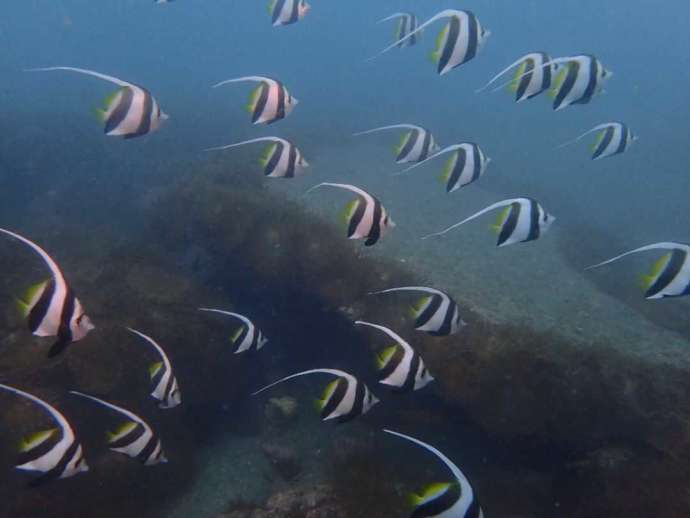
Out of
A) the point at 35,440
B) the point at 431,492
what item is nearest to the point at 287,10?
the point at 35,440

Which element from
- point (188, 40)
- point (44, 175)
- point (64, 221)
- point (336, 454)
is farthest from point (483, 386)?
point (188, 40)

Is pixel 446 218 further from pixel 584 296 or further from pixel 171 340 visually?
pixel 171 340

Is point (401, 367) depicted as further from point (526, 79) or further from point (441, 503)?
point (526, 79)

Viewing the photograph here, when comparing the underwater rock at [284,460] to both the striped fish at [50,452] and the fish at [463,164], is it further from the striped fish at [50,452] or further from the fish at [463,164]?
the fish at [463,164]

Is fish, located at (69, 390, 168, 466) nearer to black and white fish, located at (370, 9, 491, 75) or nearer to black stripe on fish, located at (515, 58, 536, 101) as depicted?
black and white fish, located at (370, 9, 491, 75)

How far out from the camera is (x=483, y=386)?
21.3 feet

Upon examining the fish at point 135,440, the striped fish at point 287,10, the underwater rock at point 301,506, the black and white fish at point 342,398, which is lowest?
the underwater rock at point 301,506

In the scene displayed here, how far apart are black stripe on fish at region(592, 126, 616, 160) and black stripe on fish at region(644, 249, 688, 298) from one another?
7.99 ft

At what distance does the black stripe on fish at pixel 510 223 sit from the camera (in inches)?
160

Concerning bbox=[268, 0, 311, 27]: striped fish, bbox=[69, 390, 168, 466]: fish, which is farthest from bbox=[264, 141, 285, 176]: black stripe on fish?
bbox=[69, 390, 168, 466]: fish

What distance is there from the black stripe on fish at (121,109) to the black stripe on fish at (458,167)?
9.71ft

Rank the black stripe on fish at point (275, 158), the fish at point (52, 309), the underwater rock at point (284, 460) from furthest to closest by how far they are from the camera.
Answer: the underwater rock at point (284, 460) < the black stripe on fish at point (275, 158) < the fish at point (52, 309)

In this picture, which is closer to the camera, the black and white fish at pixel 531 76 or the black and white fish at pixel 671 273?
the black and white fish at pixel 671 273

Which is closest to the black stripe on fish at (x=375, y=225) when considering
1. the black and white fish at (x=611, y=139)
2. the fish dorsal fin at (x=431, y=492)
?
the fish dorsal fin at (x=431, y=492)
